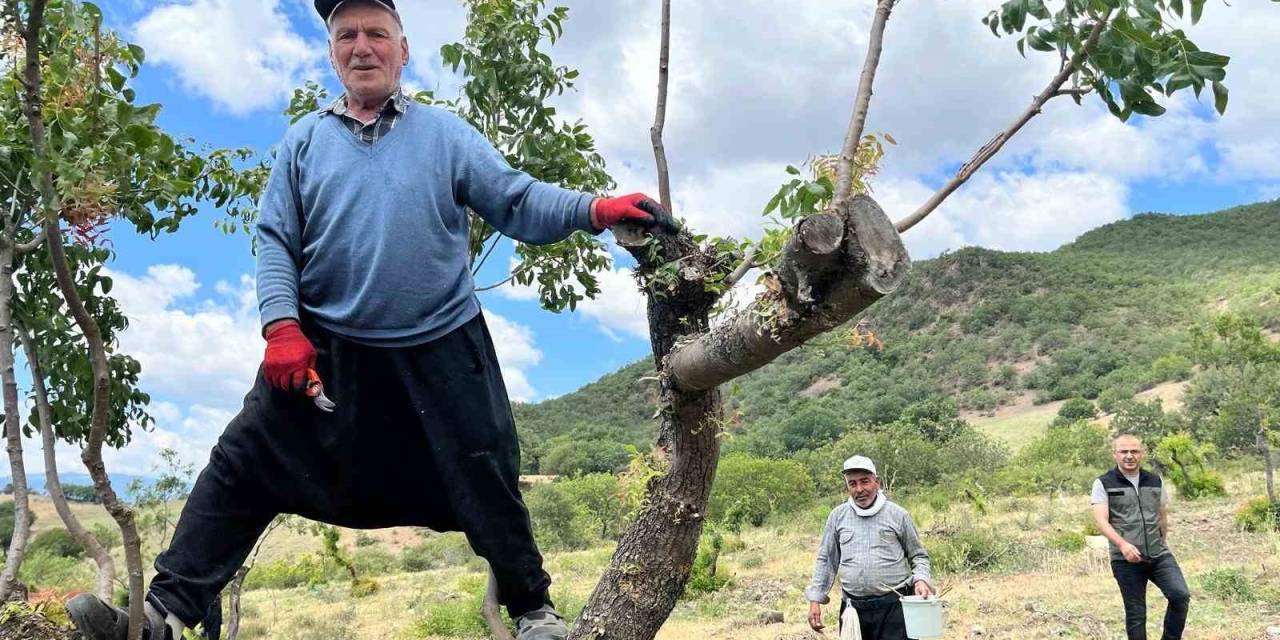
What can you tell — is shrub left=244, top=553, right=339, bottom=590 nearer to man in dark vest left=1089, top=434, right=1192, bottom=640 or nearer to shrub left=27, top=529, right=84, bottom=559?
shrub left=27, top=529, right=84, bottom=559

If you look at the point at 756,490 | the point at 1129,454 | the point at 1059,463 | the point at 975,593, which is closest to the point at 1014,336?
the point at 1059,463

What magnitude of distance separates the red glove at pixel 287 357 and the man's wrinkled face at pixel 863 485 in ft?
12.8

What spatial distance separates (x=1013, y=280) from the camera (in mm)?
72375

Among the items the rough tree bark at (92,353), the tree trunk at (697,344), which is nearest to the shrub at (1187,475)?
the tree trunk at (697,344)

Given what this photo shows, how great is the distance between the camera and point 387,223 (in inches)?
84.0

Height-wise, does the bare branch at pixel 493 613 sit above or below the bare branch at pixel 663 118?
below

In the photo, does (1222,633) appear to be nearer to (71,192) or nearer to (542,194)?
(542,194)

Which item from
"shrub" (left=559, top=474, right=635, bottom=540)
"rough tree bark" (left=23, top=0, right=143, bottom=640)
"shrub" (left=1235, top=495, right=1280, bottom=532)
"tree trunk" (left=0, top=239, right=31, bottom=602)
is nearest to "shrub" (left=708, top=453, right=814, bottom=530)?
"shrub" (left=559, top=474, right=635, bottom=540)

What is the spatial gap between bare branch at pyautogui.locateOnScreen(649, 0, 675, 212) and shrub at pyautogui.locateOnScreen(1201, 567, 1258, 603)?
7.96 meters

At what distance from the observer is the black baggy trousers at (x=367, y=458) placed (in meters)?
2.14

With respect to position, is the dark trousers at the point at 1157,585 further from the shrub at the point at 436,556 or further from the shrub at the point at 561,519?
the shrub at the point at 436,556

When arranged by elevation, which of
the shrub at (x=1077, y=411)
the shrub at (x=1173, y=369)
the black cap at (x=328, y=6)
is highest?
the shrub at (x=1173, y=369)

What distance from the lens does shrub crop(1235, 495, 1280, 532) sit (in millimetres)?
11953

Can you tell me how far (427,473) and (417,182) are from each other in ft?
2.29
